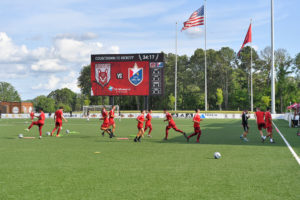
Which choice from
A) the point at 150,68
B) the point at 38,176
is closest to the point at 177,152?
the point at 38,176

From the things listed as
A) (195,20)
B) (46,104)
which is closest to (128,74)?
(195,20)

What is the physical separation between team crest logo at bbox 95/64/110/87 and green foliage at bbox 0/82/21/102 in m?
91.5

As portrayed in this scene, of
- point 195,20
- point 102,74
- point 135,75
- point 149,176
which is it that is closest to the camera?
point 149,176

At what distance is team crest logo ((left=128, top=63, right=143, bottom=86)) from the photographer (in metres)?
52.0

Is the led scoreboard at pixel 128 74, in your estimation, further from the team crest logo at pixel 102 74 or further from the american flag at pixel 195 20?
the american flag at pixel 195 20

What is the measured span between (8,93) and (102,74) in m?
94.6

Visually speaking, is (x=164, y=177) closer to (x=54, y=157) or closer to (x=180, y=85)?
(x=54, y=157)

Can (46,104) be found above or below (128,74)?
below

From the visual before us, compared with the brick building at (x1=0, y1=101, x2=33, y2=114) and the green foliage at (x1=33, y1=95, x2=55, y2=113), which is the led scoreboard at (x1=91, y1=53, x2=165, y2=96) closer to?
the brick building at (x1=0, y1=101, x2=33, y2=114)

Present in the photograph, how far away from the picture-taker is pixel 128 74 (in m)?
52.3

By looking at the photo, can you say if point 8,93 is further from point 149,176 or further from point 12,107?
point 149,176

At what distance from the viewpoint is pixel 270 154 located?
12242 millimetres

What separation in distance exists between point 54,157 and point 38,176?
3368 millimetres

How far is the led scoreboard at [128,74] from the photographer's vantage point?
51625 mm
